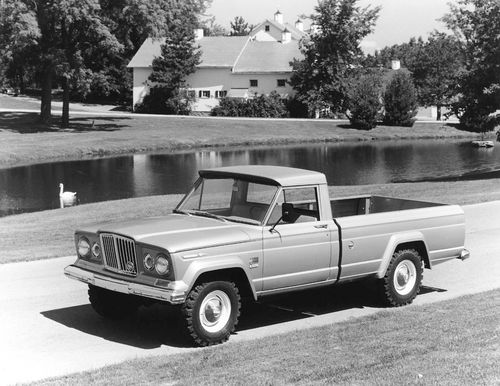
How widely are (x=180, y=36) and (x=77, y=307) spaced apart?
70.6 m

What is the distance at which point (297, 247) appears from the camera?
9062 mm

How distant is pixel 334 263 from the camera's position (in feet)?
30.9

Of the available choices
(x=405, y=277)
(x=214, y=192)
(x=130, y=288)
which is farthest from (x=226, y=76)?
(x=130, y=288)

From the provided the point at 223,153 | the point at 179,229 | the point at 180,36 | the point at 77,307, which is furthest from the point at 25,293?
the point at 180,36

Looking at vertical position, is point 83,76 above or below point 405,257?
above

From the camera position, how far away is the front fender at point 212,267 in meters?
7.96

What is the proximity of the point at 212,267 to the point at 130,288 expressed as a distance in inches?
35.1

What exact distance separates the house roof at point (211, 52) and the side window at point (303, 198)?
2861 inches

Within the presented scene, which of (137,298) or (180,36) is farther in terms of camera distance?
(180,36)

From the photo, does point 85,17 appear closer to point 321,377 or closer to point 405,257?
point 405,257

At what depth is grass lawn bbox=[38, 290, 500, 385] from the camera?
6.53 m

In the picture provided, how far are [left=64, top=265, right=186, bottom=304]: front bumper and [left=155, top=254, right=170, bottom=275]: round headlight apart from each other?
19 centimetres

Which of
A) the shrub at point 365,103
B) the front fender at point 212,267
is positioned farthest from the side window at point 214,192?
the shrub at point 365,103

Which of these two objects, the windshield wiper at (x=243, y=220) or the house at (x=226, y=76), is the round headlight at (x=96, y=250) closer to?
the windshield wiper at (x=243, y=220)
